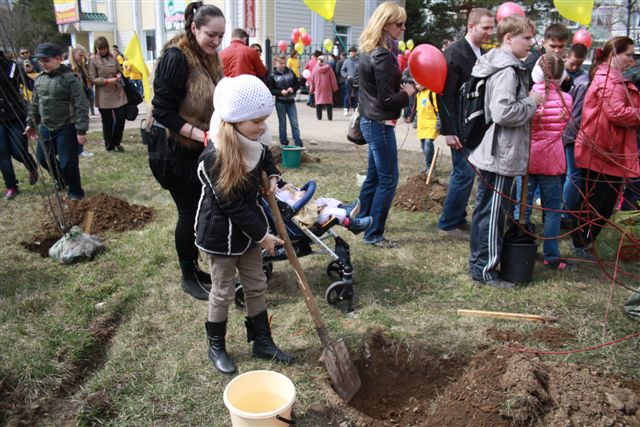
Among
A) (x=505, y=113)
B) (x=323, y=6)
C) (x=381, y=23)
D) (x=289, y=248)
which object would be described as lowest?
(x=289, y=248)

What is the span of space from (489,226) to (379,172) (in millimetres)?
1156

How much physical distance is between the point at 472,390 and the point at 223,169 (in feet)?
5.79

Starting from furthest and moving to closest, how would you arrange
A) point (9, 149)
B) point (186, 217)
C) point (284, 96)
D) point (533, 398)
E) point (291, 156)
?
point (284, 96)
point (291, 156)
point (9, 149)
point (186, 217)
point (533, 398)

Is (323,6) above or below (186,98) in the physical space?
above

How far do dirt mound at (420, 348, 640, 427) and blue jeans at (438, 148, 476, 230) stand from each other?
2.40 meters

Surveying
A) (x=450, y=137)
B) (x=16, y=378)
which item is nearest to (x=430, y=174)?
(x=450, y=137)

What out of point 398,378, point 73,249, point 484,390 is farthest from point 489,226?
point 73,249

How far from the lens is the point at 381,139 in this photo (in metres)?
4.62

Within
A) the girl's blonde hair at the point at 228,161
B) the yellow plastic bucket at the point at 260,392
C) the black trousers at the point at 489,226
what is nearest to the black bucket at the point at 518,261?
the black trousers at the point at 489,226

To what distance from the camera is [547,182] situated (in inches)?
172

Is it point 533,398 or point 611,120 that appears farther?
point 611,120

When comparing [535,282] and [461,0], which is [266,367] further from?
[461,0]

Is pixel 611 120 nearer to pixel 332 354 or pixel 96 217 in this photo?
pixel 332 354

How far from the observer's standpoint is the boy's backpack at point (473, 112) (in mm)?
3873
